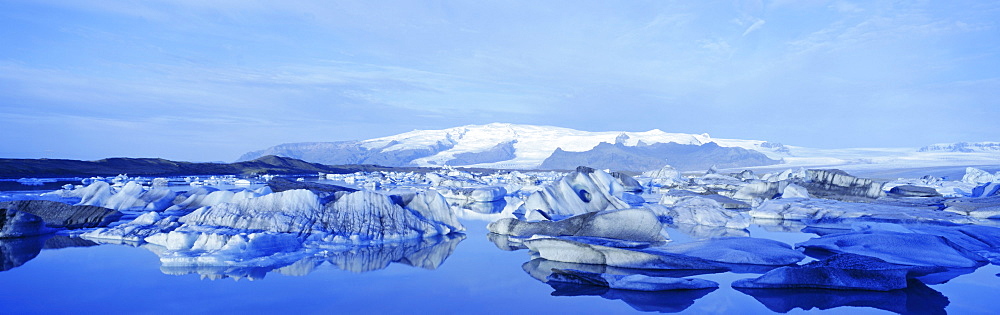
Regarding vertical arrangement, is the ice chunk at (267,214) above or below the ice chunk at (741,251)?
above

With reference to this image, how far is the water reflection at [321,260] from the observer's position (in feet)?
18.5

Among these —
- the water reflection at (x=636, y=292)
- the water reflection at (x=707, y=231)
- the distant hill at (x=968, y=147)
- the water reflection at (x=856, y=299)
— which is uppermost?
the distant hill at (x=968, y=147)

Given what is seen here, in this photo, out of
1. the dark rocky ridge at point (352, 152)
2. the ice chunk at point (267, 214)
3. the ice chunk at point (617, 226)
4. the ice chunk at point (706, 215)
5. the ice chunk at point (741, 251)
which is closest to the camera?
the ice chunk at point (741, 251)

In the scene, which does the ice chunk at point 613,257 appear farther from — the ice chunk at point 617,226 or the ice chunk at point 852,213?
the ice chunk at point 852,213

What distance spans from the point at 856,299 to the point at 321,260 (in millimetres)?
4915

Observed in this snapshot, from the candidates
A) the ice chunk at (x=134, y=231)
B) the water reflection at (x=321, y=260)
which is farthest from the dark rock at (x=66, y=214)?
the water reflection at (x=321, y=260)

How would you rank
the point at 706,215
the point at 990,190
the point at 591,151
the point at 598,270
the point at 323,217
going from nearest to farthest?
the point at 598,270
the point at 323,217
the point at 706,215
the point at 990,190
the point at 591,151

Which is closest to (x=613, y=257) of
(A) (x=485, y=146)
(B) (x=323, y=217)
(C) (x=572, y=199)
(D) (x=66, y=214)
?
(B) (x=323, y=217)

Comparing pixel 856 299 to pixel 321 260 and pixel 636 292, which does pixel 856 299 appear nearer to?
pixel 636 292

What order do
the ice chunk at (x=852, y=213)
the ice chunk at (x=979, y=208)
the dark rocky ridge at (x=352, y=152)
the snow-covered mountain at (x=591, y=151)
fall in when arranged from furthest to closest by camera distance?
the dark rocky ridge at (x=352, y=152) < the snow-covered mountain at (x=591, y=151) < the ice chunk at (x=979, y=208) < the ice chunk at (x=852, y=213)

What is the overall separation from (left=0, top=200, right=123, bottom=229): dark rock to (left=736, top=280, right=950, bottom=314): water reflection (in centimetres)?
897

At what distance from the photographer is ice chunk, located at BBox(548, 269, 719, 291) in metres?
4.92

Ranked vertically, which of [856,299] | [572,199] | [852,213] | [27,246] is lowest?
[856,299]

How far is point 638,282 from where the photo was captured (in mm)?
4973
